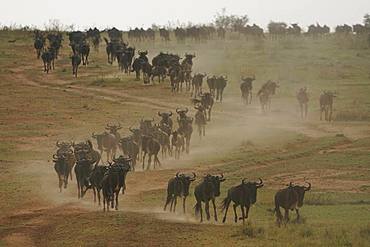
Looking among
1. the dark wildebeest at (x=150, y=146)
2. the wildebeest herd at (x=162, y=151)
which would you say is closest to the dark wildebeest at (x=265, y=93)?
the wildebeest herd at (x=162, y=151)

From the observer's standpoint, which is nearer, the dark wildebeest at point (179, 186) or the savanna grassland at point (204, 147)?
the savanna grassland at point (204, 147)

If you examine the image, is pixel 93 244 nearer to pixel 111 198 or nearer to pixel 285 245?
pixel 111 198

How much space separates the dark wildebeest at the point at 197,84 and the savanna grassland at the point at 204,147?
0.91 meters

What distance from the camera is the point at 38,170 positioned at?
27.0 m

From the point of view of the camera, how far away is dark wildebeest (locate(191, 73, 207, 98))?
4625cm

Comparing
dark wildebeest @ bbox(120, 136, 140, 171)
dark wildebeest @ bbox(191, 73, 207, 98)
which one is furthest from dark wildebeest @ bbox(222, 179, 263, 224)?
dark wildebeest @ bbox(191, 73, 207, 98)

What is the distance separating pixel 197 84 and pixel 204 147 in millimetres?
15104

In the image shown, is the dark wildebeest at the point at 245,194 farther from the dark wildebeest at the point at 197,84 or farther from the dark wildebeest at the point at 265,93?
the dark wildebeest at the point at 197,84

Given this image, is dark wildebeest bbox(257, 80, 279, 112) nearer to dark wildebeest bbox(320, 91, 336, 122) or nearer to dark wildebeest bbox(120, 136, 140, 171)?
dark wildebeest bbox(320, 91, 336, 122)

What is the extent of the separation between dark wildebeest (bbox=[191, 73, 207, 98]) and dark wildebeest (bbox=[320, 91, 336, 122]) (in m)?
9.64

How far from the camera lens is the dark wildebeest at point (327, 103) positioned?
3931cm

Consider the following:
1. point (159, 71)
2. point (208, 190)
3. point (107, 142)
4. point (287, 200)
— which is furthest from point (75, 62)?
point (287, 200)

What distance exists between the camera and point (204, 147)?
3228 cm

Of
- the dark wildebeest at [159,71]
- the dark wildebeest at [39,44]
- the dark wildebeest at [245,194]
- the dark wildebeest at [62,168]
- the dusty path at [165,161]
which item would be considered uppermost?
the dark wildebeest at [39,44]
